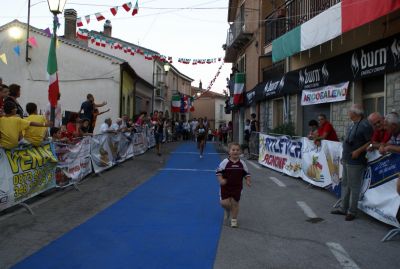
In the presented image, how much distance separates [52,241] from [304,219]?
3931mm

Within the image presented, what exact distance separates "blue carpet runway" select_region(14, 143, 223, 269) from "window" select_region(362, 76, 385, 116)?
5477 mm

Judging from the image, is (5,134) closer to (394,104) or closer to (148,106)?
(394,104)

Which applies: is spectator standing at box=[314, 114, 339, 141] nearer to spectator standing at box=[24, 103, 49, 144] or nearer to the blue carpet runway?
the blue carpet runway

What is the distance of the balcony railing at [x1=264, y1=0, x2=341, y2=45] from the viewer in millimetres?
16234

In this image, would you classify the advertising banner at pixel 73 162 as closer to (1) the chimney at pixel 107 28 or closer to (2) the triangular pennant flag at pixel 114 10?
(2) the triangular pennant flag at pixel 114 10

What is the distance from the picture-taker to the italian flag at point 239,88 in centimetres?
2969

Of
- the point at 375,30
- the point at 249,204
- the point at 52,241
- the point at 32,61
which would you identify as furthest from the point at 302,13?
the point at 32,61

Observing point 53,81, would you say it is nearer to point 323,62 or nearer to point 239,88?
point 323,62

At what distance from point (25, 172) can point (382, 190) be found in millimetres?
5851

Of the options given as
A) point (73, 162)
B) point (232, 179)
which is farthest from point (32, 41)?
point (232, 179)

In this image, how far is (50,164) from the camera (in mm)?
8930

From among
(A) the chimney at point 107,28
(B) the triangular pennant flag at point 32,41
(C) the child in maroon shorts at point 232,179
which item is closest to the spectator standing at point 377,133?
(C) the child in maroon shorts at point 232,179

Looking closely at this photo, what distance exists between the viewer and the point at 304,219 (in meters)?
7.48

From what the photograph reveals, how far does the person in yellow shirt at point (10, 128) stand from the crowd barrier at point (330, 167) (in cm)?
575
